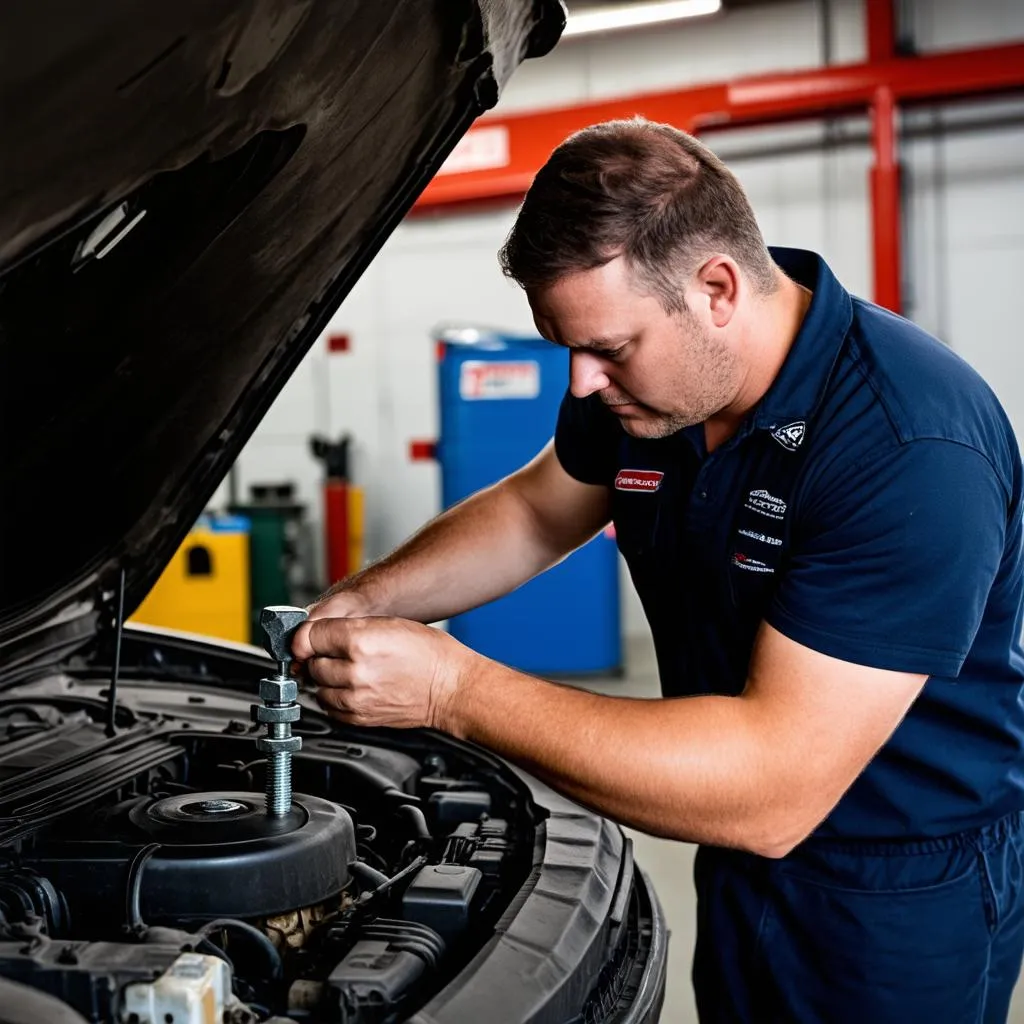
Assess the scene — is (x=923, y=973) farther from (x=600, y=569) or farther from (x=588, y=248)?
(x=600, y=569)

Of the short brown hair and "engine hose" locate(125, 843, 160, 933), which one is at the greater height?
the short brown hair

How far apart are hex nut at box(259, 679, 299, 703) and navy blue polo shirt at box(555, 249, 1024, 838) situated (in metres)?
0.50

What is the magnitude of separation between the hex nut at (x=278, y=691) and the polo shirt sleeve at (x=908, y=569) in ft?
1.66

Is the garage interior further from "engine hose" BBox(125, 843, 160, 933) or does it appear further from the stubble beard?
"engine hose" BBox(125, 843, 160, 933)

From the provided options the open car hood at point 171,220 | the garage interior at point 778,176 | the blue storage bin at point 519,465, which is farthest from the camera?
the garage interior at point 778,176

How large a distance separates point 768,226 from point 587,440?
4.44 m

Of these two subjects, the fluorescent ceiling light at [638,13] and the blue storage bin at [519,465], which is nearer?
the blue storage bin at [519,465]

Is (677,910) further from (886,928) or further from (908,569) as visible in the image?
(908,569)

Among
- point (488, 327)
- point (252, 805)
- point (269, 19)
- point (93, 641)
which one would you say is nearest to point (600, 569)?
point (488, 327)

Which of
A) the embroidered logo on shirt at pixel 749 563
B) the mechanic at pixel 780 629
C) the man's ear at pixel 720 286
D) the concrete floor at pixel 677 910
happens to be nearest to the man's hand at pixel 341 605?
the mechanic at pixel 780 629

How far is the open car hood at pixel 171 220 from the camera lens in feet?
2.74

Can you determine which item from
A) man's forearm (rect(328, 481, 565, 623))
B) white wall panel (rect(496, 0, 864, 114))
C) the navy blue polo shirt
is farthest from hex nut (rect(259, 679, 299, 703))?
white wall panel (rect(496, 0, 864, 114))

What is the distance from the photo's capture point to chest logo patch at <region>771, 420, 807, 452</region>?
1.25 metres

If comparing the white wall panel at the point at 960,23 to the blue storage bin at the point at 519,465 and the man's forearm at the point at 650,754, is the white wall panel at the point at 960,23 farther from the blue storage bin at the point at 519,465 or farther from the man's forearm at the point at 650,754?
the man's forearm at the point at 650,754
